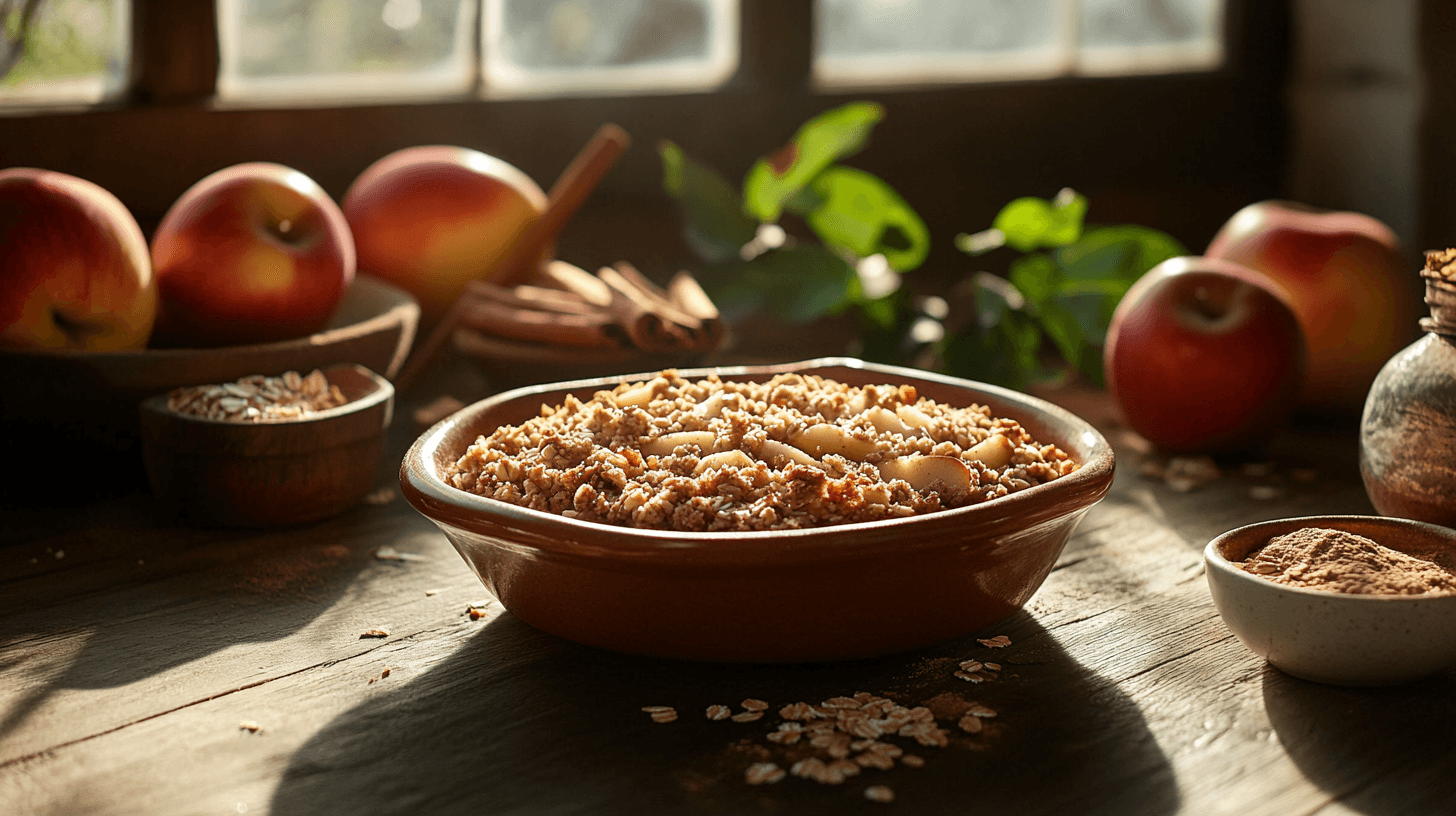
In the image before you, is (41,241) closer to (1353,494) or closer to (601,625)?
(601,625)

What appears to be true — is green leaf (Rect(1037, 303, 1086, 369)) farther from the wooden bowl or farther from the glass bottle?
the wooden bowl

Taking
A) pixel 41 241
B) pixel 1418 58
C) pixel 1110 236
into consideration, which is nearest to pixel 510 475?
pixel 41 241

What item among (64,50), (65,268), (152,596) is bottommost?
(152,596)

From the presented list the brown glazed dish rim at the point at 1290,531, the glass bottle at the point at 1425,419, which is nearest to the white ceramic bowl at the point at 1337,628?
the brown glazed dish rim at the point at 1290,531

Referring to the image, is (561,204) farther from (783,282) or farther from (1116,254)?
(1116,254)

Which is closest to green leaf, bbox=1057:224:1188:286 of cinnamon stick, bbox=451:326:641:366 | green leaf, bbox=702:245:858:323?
green leaf, bbox=702:245:858:323

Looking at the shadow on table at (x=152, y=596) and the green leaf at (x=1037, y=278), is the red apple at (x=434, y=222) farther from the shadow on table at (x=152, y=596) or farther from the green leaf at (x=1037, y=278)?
the green leaf at (x=1037, y=278)

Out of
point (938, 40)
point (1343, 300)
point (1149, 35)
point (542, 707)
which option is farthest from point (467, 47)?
point (542, 707)
